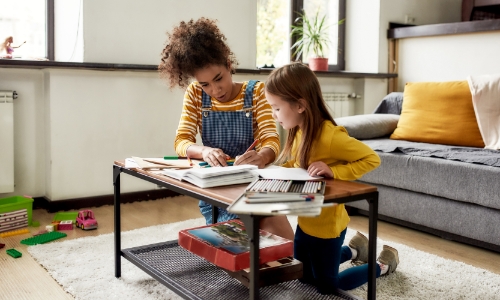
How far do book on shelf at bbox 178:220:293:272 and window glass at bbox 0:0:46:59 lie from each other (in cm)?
210

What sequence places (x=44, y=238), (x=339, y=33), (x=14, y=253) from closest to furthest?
(x=14, y=253) < (x=44, y=238) < (x=339, y=33)

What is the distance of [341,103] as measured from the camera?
424cm

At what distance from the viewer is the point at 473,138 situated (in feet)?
9.58

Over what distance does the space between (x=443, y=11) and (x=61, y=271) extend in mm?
3971

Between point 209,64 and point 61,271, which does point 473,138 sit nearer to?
point 209,64

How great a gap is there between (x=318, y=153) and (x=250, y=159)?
24cm

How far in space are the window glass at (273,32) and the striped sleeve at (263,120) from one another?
83.8 inches

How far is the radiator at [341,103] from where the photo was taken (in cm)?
415

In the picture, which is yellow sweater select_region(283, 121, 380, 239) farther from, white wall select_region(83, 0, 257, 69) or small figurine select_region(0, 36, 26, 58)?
small figurine select_region(0, 36, 26, 58)

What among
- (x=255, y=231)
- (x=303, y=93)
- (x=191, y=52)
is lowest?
(x=255, y=231)

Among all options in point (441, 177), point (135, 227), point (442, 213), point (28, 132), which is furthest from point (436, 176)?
point (28, 132)

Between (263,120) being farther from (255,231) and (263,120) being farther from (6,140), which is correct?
(6,140)

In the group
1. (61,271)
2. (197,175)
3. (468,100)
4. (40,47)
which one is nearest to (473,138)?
(468,100)

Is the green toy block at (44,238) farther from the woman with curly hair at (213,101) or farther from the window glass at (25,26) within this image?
the window glass at (25,26)
